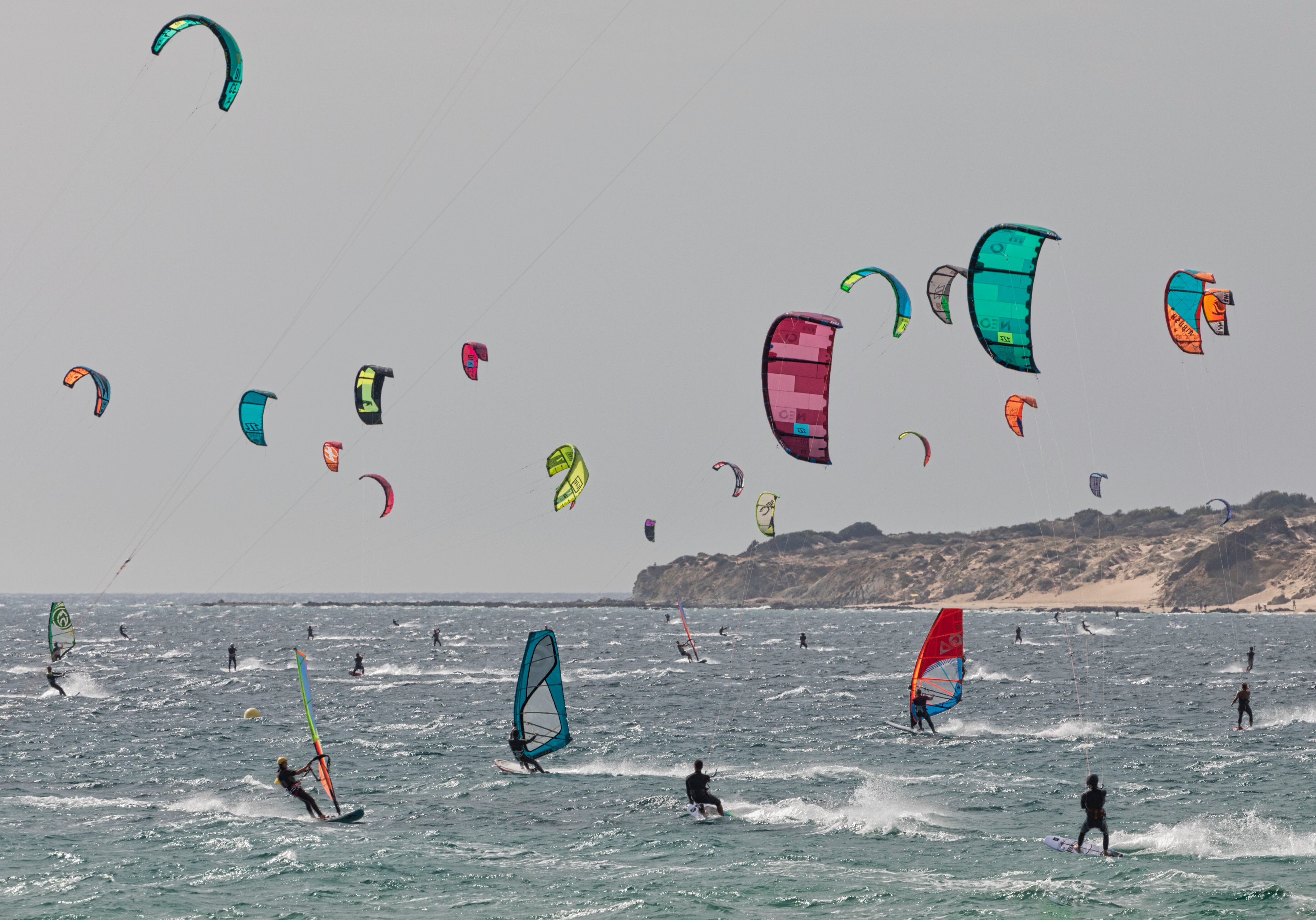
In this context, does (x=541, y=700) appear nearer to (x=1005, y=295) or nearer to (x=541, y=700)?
(x=541, y=700)

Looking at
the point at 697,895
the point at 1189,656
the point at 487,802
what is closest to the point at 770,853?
the point at 697,895

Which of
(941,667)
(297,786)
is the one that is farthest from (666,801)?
(941,667)

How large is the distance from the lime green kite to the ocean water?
628 centimetres

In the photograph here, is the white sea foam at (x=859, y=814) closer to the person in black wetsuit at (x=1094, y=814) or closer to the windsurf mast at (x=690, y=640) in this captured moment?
the person in black wetsuit at (x=1094, y=814)

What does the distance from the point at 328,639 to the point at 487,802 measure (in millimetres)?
69085

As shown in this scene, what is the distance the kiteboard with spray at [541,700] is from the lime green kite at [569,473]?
48.2ft

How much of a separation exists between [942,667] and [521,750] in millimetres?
8662

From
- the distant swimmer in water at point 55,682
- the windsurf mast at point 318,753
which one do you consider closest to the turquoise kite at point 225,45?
the windsurf mast at point 318,753

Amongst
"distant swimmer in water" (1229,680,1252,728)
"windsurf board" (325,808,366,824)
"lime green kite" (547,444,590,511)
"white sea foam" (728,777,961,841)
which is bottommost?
"windsurf board" (325,808,366,824)

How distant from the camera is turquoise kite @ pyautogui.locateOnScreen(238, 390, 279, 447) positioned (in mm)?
38531

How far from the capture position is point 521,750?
977 inches

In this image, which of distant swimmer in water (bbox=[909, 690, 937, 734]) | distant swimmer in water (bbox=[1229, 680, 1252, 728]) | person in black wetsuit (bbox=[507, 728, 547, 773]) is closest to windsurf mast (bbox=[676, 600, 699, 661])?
distant swimmer in water (bbox=[909, 690, 937, 734])

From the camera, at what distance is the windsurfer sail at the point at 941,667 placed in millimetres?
25344

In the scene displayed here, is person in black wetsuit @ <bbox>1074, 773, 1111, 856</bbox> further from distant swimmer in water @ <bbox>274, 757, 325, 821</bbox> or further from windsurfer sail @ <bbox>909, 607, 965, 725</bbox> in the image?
distant swimmer in water @ <bbox>274, 757, 325, 821</bbox>
